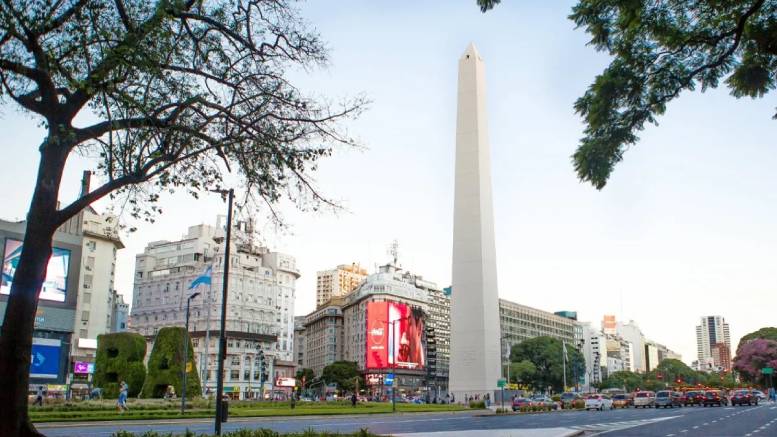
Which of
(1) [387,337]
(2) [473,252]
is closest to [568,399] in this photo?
(2) [473,252]

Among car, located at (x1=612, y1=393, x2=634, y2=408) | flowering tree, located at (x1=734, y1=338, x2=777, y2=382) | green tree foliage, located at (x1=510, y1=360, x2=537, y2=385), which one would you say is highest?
flowering tree, located at (x1=734, y1=338, x2=777, y2=382)

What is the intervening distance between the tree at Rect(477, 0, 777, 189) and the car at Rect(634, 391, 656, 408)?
Result: 54.2 m

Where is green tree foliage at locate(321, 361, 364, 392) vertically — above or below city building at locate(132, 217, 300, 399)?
below

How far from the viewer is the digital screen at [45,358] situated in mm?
58969

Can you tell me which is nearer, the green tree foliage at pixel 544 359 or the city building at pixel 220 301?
the city building at pixel 220 301

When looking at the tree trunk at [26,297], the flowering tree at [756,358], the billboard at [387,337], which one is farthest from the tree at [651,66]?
the billboard at [387,337]

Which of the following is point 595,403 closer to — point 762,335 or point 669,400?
point 669,400

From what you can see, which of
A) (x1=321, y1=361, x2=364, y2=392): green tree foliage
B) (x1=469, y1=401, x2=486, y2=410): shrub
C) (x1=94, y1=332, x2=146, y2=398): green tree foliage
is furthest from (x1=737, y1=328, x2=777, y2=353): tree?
(x1=94, y1=332, x2=146, y2=398): green tree foliage

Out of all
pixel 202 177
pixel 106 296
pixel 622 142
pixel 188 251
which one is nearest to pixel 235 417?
pixel 202 177

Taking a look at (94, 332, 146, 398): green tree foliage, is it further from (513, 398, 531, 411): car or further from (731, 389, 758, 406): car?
(731, 389, 758, 406): car

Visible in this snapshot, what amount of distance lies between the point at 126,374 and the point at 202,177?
1839 inches

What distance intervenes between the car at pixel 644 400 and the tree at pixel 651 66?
178 feet

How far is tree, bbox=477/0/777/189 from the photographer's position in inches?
422

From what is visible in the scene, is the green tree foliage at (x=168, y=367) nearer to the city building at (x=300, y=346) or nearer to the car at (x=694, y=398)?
the car at (x=694, y=398)
